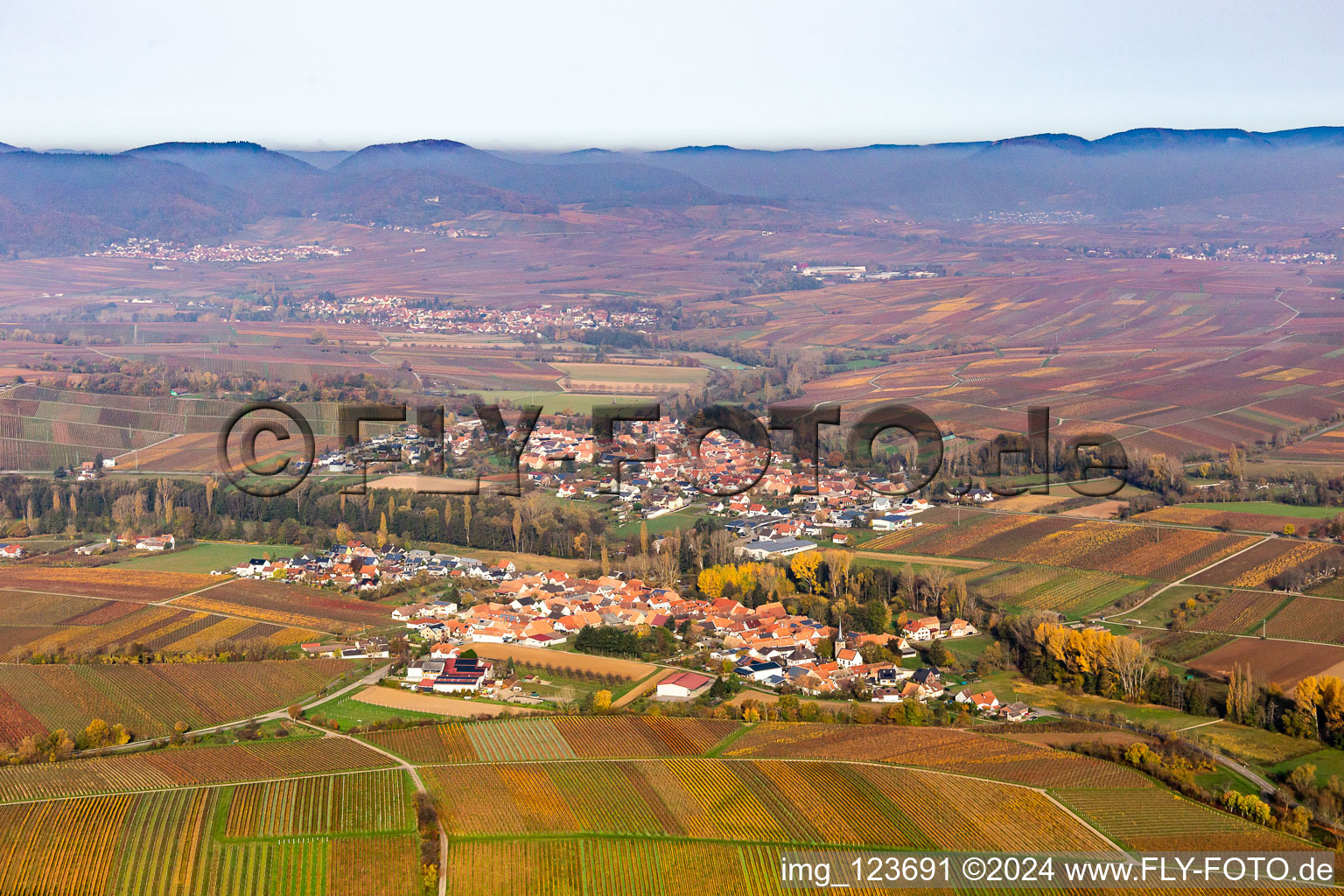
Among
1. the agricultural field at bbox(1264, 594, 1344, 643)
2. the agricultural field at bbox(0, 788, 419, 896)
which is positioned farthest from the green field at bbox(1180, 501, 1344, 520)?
the agricultural field at bbox(0, 788, 419, 896)

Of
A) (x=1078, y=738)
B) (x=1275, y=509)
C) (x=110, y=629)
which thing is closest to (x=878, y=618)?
(x=1078, y=738)

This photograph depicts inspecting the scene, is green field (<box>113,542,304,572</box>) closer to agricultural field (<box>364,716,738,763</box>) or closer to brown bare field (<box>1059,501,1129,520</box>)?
agricultural field (<box>364,716,738,763</box>)

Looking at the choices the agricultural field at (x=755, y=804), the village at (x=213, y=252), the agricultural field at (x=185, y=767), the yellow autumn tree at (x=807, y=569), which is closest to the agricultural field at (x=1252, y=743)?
the agricultural field at (x=755, y=804)

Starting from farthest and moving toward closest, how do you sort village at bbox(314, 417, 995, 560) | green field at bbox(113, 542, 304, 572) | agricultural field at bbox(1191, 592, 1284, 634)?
village at bbox(314, 417, 995, 560)
green field at bbox(113, 542, 304, 572)
agricultural field at bbox(1191, 592, 1284, 634)

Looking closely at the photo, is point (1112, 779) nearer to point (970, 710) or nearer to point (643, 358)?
point (970, 710)

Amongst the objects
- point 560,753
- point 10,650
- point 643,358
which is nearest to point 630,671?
point 560,753

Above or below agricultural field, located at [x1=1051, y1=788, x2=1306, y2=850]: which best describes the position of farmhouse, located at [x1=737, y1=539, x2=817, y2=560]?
above
